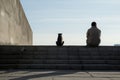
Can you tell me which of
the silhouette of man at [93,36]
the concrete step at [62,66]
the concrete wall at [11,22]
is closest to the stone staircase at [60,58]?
the concrete step at [62,66]

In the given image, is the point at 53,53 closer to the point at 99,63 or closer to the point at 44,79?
the point at 99,63

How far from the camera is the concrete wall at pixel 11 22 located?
15617 millimetres

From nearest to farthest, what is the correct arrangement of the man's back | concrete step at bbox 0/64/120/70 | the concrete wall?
concrete step at bbox 0/64/120/70
the man's back
the concrete wall

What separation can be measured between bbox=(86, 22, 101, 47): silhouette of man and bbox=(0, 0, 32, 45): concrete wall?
4959 mm

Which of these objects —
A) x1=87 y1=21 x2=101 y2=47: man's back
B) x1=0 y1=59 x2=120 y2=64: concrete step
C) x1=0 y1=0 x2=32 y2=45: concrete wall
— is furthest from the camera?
x1=0 y1=0 x2=32 y2=45: concrete wall

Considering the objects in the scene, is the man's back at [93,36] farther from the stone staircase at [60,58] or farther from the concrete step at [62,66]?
the concrete step at [62,66]

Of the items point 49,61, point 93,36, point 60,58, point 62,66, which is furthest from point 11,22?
point 62,66

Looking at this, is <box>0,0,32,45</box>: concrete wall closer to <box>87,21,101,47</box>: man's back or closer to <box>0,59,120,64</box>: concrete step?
<box>0,59,120,64</box>: concrete step

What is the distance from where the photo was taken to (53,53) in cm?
1324

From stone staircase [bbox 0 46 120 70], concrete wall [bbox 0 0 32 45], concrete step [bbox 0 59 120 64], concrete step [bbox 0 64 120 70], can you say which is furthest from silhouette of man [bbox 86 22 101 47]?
concrete wall [bbox 0 0 32 45]

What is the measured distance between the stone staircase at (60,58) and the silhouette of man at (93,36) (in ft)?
4.53

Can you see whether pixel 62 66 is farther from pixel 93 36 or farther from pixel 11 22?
pixel 11 22

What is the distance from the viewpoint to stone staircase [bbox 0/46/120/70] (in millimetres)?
11531

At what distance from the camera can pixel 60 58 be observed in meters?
12.7
